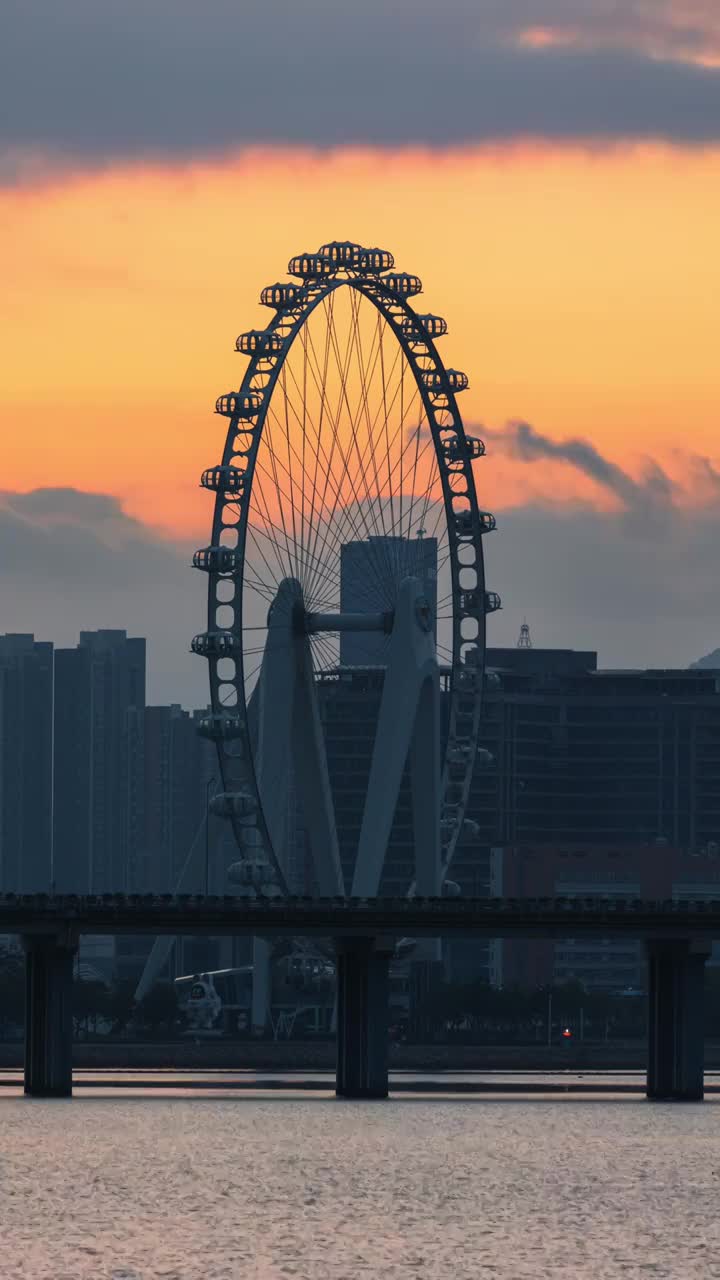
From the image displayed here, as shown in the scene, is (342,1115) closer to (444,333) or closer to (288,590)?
(288,590)

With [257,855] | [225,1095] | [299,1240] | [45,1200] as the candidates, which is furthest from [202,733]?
[299,1240]

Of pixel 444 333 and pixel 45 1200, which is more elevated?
pixel 444 333

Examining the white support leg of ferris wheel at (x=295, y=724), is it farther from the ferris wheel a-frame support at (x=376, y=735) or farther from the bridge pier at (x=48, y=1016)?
the bridge pier at (x=48, y=1016)

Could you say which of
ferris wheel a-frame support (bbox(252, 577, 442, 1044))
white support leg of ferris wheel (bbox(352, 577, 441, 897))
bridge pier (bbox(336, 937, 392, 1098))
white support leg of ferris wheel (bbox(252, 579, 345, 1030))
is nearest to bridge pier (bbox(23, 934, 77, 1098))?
bridge pier (bbox(336, 937, 392, 1098))

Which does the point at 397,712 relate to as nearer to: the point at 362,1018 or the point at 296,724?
the point at 296,724

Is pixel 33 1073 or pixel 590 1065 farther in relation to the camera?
pixel 590 1065

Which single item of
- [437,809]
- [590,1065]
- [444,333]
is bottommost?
[590,1065]

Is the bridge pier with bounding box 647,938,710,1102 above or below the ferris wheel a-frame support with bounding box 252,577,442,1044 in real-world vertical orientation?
below

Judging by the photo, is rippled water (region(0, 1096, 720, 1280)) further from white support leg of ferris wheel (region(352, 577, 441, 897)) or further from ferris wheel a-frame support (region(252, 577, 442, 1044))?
white support leg of ferris wheel (region(352, 577, 441, 897))
